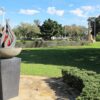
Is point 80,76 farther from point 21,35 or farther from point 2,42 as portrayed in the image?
point 21,35

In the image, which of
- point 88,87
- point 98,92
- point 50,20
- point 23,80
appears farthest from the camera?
point 50,20

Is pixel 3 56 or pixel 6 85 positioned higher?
pixel 3 56

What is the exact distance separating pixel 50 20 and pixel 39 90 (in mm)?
70523

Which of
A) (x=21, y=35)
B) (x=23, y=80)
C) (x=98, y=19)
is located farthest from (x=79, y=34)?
(x=23, y=80)

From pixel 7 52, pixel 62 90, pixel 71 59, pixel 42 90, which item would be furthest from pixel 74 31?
pixel 7 52

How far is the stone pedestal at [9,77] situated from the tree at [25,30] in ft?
257

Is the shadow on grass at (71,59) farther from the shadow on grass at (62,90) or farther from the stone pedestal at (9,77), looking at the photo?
the stone pedestal at (9,77)

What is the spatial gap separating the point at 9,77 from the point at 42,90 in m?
1.50

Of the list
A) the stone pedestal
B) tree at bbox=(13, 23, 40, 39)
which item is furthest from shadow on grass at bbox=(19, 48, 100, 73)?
tree at bbox=(13, 23, 40, 39)

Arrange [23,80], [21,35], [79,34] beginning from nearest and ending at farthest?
[23,80], [21,35], [79,34]

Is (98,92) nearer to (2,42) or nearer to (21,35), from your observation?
(2,42)

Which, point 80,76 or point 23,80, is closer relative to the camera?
point 80,76

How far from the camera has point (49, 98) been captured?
919 cm

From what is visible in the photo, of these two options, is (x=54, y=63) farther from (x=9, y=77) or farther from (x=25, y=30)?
(x=25, y=30)
